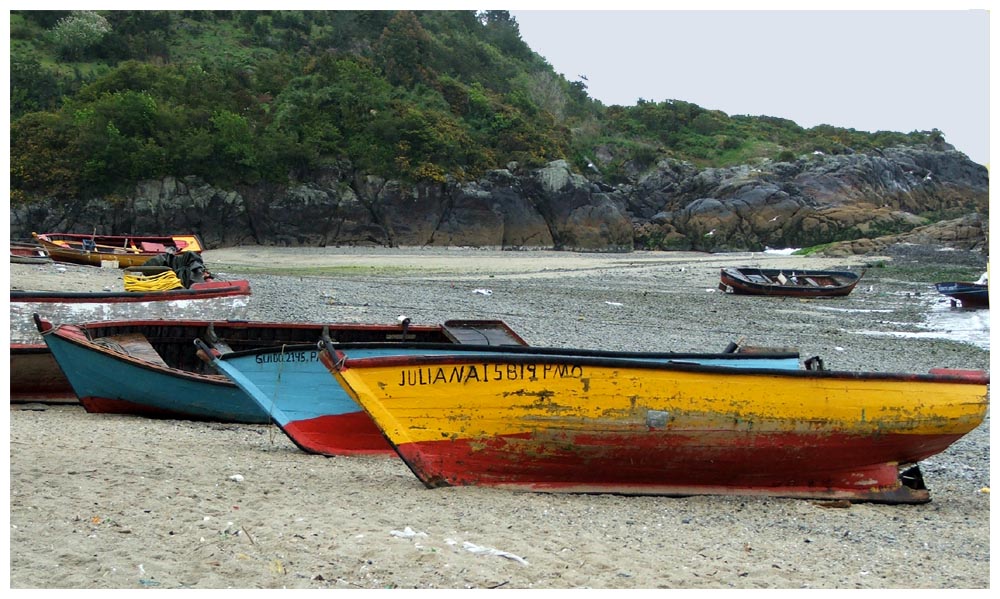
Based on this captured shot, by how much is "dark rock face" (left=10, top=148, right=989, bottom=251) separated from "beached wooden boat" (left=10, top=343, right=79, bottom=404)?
37009 mm

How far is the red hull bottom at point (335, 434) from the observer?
24.4ft

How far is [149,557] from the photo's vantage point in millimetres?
4289

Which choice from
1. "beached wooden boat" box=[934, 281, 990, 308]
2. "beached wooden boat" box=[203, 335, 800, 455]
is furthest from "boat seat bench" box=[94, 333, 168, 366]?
"beached wooden boat" box=[934, 281, 990, 308]

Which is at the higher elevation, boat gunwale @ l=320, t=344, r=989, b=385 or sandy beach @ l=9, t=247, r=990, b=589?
boat gunwale @ l=320, t=344, r=989, b=385

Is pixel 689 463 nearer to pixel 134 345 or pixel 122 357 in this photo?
pixel 122 357

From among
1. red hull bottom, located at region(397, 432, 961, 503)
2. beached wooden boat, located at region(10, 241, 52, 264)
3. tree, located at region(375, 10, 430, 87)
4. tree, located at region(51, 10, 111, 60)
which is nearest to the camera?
red hull bottom, located at region(397, 432, 961, 503)

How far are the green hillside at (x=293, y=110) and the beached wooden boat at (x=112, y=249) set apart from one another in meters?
16.0

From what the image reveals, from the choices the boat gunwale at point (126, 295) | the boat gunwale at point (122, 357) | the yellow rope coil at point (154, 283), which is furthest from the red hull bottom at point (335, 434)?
the yellow rope coil at point (154, 283)

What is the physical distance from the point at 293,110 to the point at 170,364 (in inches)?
1665

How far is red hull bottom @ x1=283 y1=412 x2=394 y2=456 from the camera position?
7445mm

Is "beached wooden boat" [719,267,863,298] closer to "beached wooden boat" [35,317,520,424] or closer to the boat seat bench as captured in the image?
"beached wooden boat" [35,317,520,424]

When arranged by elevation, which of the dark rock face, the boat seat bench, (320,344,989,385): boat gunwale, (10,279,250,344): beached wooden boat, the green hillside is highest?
the green hillside

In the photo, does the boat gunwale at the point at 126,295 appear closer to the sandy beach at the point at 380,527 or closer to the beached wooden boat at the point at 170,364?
the beached wooden boat at the point at 170,364

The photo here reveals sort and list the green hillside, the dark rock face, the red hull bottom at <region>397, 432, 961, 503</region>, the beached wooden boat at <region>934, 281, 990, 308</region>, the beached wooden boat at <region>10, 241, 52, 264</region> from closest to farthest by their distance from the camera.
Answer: the red hull bottom at <region>397, 432, 961, 503</region> → the beached wooden boat at <region>934, 281, 990, 308</region> → the beached wooden boat at <region>10, 241, 52, 264</region> → the dark rock face → the green hillside
